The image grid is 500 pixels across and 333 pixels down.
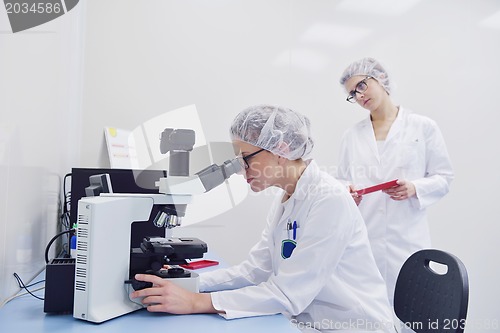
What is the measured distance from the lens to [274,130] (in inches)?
50.6

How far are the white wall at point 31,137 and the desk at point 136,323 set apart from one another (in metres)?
0.11

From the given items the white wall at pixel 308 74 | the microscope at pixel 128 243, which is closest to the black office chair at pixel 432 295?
the microscope at pixel 128 243

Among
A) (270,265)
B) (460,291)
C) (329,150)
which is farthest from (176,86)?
(460,291)

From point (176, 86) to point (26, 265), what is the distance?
1452 mm

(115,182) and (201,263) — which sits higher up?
(115,182)

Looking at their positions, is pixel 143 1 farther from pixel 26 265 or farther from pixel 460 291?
pixel 460 291

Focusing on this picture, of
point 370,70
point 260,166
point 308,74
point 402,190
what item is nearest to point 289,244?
point 260,166

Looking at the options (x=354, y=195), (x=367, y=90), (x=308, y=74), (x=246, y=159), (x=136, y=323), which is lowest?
(x=136, y=323)

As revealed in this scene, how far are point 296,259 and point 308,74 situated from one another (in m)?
1.74

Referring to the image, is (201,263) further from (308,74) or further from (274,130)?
(308,74)

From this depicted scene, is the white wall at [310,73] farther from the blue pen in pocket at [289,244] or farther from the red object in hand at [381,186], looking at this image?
the blue pen in pocket at [289,244]

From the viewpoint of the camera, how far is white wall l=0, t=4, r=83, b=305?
1062 mm

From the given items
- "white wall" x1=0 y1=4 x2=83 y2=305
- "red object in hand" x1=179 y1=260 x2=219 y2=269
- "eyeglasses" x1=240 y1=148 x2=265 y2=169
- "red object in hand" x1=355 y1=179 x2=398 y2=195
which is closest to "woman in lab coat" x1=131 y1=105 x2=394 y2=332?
"eyeglasses" x1=240 y1=148 x2=265 y2=169

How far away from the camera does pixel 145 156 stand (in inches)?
95.2
